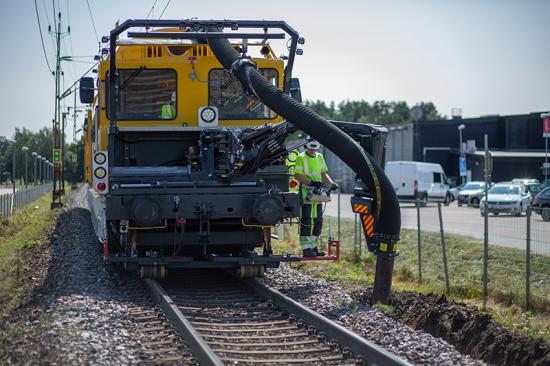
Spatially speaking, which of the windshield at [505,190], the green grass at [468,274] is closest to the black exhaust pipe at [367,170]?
the green grass at [468,274]

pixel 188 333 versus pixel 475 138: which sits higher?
pixel 475 138

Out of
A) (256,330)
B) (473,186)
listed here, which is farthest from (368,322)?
(473,186)

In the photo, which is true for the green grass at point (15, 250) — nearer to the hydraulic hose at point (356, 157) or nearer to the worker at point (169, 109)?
the worker at point (169, 109)

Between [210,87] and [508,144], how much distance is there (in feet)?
193

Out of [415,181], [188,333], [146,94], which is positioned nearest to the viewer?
[188,333]

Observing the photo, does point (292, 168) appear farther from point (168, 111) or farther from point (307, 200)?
point (168, 111)

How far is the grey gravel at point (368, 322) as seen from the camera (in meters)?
7.16

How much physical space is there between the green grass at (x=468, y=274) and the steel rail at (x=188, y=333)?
11.5 ft

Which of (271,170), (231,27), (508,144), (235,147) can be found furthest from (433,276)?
(508,144)

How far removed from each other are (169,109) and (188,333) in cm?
553

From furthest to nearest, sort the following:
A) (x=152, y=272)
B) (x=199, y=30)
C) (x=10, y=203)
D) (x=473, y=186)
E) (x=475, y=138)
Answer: (x=475, y=138) < (x=473, y=186) < (x=10, y=203) < (x=199, y=30) < (x=152, y=272)

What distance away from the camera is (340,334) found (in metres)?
7.56

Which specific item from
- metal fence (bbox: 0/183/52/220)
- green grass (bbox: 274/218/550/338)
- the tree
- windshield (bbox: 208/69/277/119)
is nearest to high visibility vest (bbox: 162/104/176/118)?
windshield (bbox: 208/69/277/119)

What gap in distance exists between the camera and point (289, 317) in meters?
8.98
